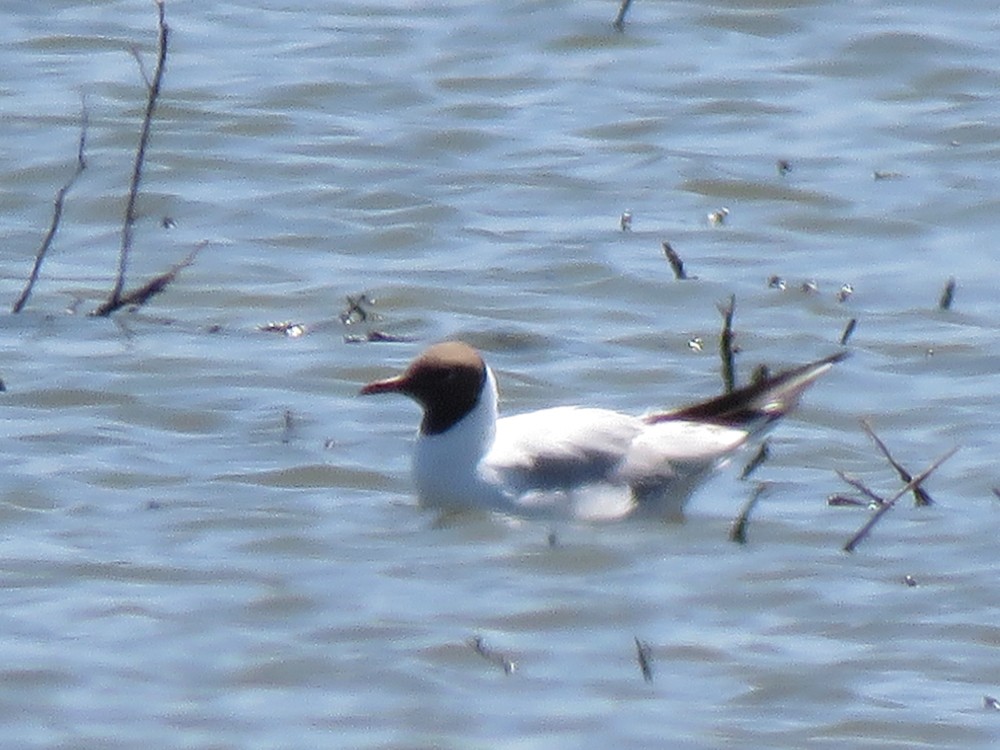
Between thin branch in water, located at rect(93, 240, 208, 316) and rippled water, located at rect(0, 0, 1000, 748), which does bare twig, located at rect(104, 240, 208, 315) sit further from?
rippled water, located at rect(0, 0, 1000, 748)

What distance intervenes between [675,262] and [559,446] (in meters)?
2.10

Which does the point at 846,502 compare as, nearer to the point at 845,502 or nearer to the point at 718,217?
the point at 845,502

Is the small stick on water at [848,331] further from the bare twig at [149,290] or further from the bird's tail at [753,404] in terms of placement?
the bare twig at [149,290]

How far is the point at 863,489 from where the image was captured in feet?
27.6

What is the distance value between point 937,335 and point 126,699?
14.6 feet

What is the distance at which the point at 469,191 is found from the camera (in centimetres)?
1234

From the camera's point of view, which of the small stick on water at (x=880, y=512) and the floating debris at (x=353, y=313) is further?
the floating debris at (x=353, y=313)

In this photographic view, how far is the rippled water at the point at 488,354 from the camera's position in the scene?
7297 millimetres

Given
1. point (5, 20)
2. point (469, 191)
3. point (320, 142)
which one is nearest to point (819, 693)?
point (469, 191)

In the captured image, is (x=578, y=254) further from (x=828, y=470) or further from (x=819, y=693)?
(x=819, y=693)

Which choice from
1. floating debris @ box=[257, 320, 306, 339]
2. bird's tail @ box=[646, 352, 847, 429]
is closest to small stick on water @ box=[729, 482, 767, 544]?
bird's tail @ box=[646, 352, 847, 429]

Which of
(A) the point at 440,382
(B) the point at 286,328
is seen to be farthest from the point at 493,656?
(B) the point at 286,328

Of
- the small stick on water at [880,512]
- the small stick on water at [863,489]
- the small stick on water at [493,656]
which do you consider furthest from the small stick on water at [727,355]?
the small stick on water at [493,656]

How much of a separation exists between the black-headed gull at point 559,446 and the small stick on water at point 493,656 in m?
1.44
